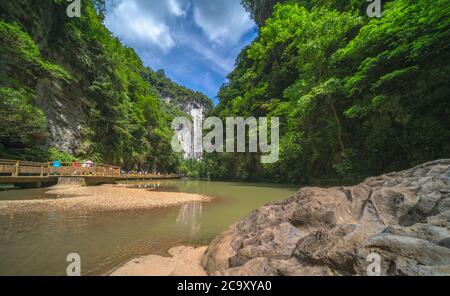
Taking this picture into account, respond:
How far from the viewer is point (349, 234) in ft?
8.40

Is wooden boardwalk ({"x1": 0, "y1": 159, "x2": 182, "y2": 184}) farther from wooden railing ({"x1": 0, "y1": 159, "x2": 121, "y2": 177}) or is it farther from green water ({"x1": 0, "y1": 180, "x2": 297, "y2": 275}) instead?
green water ({"x1": 0, "y1": 180, "x2": 297, "y2": 275})

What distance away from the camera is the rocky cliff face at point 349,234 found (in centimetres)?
205

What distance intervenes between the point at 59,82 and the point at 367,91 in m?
25.0

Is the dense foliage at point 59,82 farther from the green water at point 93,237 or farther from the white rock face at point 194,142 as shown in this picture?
the white rock face at point 194,142

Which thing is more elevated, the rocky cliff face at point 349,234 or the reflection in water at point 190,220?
the rocky cliff face at point 349,234

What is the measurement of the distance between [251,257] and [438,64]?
40.4 feet

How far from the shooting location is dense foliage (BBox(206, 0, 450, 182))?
9.51m

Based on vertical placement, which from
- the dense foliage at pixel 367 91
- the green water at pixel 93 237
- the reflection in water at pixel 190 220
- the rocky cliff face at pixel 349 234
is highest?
the dense foliage at pixel 367 91

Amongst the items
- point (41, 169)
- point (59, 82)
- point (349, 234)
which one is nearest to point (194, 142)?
point (59, 82)

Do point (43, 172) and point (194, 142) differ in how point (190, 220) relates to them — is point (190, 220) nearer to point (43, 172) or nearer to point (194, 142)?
point (43, 172)

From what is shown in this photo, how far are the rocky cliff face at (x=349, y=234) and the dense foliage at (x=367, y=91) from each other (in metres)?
8.07

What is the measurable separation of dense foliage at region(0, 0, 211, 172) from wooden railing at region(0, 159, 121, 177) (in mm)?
2143

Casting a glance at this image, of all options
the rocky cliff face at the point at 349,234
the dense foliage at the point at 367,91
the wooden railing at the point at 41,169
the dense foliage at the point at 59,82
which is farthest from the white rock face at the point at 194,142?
the rocky cliff face at the point at 349,234

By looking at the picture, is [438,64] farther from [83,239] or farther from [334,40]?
[83,239]
